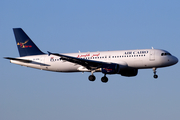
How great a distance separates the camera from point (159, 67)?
6175 cm

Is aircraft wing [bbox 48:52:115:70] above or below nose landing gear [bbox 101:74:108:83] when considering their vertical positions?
above

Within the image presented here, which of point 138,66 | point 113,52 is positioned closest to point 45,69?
point 113,52

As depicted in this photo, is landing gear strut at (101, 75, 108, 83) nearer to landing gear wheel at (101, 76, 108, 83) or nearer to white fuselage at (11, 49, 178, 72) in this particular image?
landing gear wheel at (101, 76, 108, 83)

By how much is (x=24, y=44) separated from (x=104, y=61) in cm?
1788

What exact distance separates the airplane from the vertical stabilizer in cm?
28

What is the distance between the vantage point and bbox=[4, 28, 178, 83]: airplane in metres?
61.0

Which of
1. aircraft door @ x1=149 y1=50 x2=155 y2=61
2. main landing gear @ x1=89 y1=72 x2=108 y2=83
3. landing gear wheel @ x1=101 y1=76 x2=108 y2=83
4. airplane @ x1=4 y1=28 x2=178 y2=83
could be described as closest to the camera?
aircraft door @ x1=149 y1=50 x2=155 y2=61

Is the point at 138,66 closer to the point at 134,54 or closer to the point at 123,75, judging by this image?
the point at 134,54

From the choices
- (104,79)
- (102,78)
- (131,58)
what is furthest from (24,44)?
(131,58)

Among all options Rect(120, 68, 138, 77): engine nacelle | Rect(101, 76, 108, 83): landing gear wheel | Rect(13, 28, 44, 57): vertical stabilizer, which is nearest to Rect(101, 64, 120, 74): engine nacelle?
Rect(101, 76, 108, 83): landing gear wheel

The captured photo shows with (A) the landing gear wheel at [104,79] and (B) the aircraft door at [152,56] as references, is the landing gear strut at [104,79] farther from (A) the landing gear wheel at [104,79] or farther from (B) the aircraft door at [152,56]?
(B) the aircraft door at [152,56]

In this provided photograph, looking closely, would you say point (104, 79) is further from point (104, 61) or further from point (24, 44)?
point (24, 44)

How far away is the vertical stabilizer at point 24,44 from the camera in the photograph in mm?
70750

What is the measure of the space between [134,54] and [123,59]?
2038 mm
